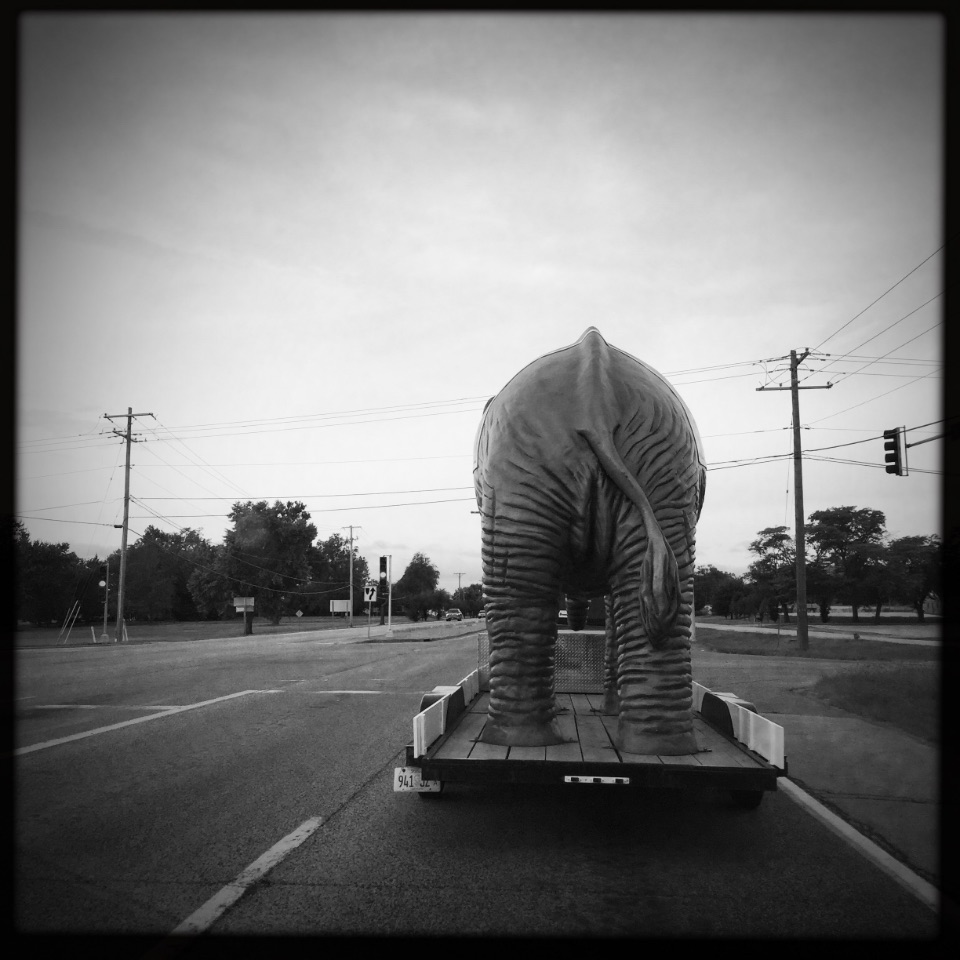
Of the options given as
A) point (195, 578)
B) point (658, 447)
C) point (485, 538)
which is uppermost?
point (658, 447)

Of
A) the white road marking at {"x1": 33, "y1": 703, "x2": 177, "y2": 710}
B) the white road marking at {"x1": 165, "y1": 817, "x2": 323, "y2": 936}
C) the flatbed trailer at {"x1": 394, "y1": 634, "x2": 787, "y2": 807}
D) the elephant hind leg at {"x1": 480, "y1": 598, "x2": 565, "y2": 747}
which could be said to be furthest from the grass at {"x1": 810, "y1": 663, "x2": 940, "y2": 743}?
the white road marking at {"x1": 33, "y1": 703, "x2": 177, "y2": 710}

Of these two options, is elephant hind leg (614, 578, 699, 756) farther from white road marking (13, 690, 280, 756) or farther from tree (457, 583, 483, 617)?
tree (457, 583, 483, 617)

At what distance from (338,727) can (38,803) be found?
11.7ft

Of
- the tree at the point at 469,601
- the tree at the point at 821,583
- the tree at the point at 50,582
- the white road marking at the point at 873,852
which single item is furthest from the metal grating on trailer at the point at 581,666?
the tree at the point at 469,601

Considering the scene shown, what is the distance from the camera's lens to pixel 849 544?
172ft

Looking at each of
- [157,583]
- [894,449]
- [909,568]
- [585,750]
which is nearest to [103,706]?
[585,750]

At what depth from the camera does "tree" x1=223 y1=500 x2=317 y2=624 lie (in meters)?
57.8

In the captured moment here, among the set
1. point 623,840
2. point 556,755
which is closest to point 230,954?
point 556,755

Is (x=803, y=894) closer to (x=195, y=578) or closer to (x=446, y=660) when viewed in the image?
(x=446, y=660)

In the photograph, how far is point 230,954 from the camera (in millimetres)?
2977

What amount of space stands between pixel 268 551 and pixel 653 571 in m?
57.8

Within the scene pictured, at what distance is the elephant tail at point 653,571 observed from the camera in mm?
4035

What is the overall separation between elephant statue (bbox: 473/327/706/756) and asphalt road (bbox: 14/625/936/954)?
59 cm

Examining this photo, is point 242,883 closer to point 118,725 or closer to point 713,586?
point 118,725
